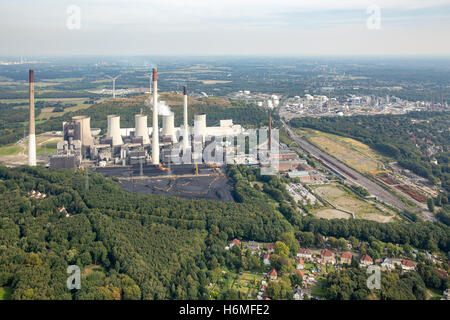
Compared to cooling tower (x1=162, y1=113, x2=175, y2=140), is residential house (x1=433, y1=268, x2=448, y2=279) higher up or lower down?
lower down

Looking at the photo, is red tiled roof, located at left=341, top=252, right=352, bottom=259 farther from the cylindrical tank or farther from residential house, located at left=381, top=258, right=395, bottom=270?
the cylindrical tank

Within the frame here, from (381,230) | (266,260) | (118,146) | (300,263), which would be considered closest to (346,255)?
(300,263)

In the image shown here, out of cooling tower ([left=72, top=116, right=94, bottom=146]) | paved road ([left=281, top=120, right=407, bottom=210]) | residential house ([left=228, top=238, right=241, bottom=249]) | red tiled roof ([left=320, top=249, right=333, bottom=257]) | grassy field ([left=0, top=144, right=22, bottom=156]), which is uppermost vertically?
cooling tower ([left=72, top=116, right=94, bottom=146])

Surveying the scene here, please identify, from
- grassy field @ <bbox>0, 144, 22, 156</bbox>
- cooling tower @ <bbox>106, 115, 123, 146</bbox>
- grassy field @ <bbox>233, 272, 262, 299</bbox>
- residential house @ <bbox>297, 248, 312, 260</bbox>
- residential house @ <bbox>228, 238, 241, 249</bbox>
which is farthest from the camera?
grassy field @ <bbox>0, 144, 22, 156</bbox>

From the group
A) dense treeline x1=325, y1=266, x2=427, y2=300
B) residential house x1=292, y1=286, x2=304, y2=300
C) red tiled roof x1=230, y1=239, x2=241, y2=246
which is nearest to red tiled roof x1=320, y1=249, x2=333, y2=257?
dense treeline x1=325, y1=266, x2=427, y2=300

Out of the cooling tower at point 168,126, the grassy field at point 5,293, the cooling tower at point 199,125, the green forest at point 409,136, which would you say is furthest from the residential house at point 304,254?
the cooling tower at point 199,125

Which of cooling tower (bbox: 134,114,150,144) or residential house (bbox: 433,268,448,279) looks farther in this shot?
cooling tower (bbox: 134,114,150,144)

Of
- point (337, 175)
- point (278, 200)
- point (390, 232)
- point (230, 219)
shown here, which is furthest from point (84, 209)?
point (337, 175)
